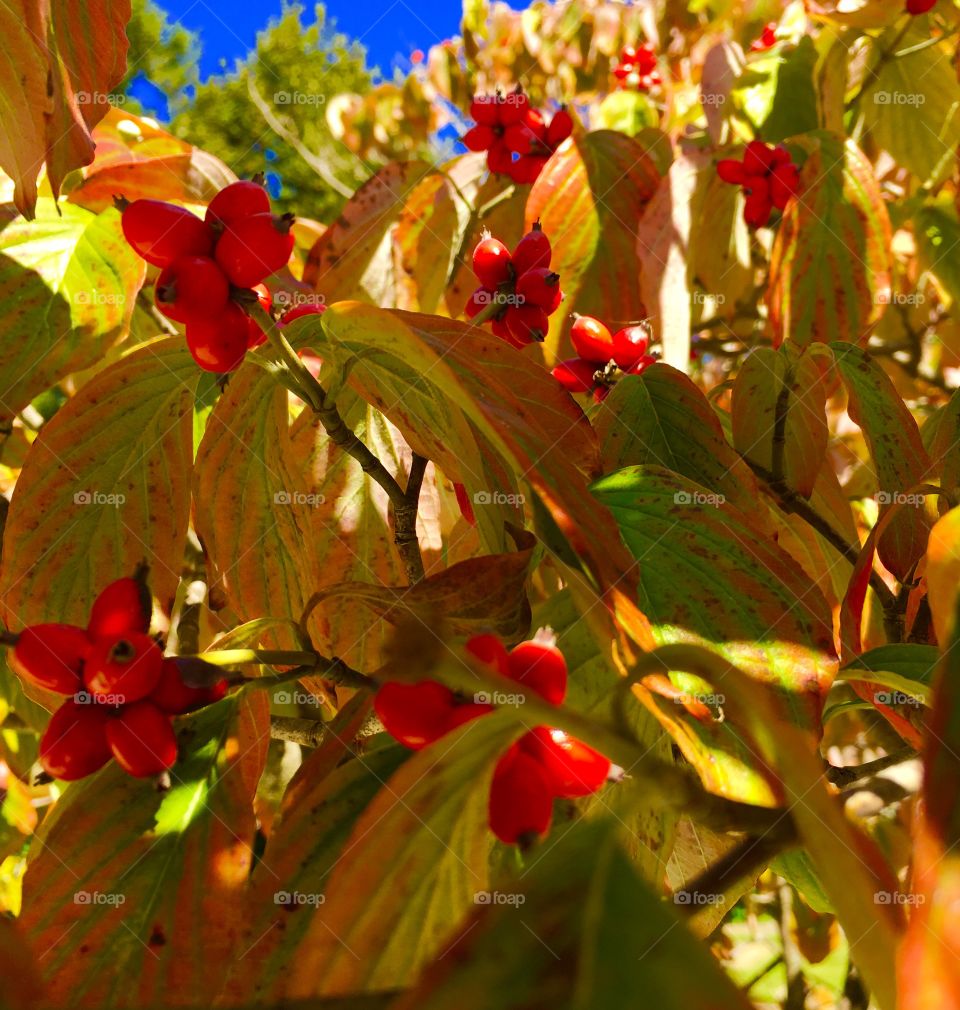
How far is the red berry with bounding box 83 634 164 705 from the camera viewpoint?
513mm

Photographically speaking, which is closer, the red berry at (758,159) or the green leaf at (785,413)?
the green leaf at (785,413)

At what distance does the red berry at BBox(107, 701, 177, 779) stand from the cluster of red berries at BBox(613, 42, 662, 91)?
8.62 feet

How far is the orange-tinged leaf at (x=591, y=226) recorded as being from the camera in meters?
1.26

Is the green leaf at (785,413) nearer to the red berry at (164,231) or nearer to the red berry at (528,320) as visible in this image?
the red berry at (528,320)

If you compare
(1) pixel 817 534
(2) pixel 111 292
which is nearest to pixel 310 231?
(2) pixel 111 292

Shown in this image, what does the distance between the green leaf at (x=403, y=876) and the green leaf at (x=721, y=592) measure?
0.43 feet

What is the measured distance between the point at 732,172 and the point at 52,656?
1227mm

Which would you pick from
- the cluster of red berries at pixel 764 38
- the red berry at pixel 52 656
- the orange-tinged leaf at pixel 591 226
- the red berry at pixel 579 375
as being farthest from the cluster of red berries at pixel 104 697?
the cluster of red berries at pixel 764 38

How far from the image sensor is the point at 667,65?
10.6ft

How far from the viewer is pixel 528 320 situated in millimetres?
855

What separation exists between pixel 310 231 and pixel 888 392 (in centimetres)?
101

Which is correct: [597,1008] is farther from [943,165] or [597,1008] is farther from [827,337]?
[943,165]

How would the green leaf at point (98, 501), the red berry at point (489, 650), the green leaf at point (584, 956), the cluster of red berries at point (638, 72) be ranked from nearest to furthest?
the green leaf at point (584, 956) → the red berry at point (489, 650) → the green leaf at point (98, 501) → the cluster of red berries at point (638, 72)

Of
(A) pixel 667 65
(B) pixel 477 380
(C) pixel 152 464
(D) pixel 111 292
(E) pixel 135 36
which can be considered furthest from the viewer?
(E) pixel 135 36
